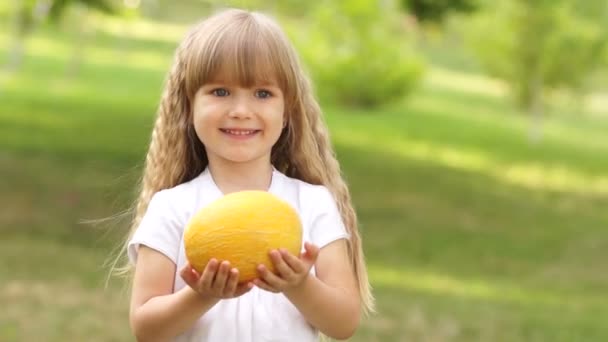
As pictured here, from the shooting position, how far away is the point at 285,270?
10.0 ft

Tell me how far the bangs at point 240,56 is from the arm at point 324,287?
46cm

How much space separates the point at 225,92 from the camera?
3.38 metres

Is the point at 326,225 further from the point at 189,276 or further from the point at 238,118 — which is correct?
the point at 189,276

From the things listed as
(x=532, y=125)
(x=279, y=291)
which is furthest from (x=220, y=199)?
(x=532, y=125)

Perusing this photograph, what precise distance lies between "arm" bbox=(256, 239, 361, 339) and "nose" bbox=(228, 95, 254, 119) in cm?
39

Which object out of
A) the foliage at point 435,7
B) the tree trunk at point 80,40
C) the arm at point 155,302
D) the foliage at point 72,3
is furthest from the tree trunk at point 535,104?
the arm at point 155,302

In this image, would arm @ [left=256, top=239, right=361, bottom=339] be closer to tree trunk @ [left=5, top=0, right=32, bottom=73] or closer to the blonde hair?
the blonde hair

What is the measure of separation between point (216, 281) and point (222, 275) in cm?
2

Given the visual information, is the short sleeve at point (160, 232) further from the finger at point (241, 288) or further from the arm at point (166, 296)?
→ the finger at point (241, 288)

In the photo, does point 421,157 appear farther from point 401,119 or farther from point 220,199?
point 220,199

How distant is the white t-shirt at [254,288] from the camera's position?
334cm

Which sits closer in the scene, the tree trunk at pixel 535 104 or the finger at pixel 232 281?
the finger at pixel 232 281

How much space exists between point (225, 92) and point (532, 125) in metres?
36.4

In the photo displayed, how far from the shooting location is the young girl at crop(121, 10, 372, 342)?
333cm
